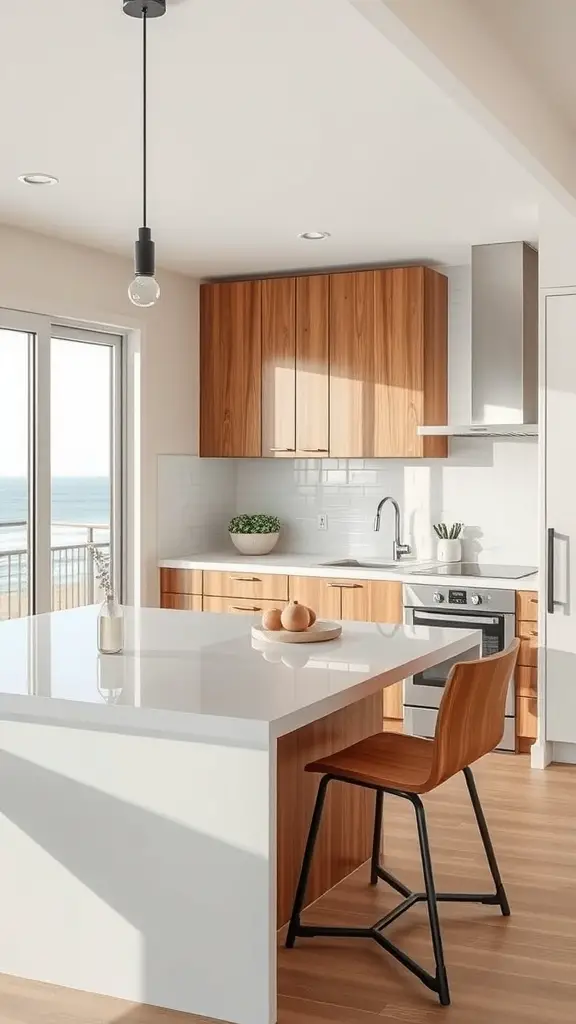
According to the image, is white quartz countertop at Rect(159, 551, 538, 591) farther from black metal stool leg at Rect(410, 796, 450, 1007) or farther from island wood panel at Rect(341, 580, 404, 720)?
black metal stool leg at Rect(410, 796, 450, 1007)

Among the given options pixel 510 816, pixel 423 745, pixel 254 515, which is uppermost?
pixel 254 515

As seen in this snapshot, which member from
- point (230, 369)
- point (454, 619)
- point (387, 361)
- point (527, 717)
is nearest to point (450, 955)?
point (527, 717)

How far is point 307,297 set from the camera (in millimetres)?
6180

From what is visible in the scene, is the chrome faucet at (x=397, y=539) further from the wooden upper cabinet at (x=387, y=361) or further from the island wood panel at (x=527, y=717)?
the island wood panel at (x=527, y=717)

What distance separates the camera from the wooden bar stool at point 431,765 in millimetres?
2926

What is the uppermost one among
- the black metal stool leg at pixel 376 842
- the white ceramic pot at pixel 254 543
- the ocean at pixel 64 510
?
the ocean at pixel 64 510

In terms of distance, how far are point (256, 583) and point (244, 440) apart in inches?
35.3

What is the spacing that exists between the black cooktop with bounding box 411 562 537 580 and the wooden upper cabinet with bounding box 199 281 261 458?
1.27 meters

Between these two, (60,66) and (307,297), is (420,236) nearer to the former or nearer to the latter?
(307,297)

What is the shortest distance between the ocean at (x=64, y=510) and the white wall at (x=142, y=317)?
204 millimetres

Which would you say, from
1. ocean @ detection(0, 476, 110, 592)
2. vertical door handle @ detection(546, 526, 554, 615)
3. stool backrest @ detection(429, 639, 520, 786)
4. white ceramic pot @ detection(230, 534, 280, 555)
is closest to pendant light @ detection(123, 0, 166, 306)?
stool backrest @ detection(429, 639, 520, 786)

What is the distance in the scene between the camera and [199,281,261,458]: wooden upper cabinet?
6355 mm

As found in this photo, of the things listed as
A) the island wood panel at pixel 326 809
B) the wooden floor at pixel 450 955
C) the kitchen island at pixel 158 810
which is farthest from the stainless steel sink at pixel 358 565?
the kitchen island at pixel 158 810

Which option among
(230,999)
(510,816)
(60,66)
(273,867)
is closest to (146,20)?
(60,66)
